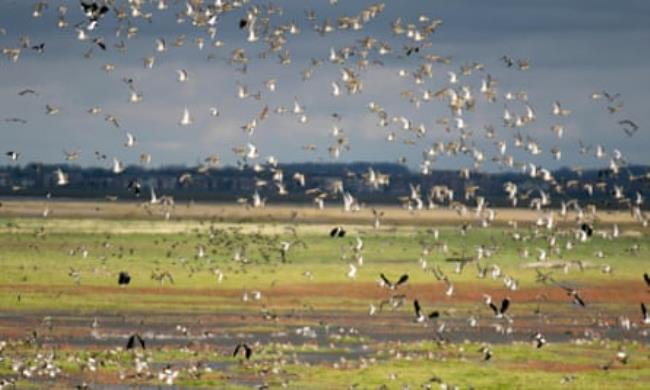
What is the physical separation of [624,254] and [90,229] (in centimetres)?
3642

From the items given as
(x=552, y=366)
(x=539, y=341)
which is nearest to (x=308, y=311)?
(x=539, y=341)

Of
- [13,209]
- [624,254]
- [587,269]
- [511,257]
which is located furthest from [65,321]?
[13,209]

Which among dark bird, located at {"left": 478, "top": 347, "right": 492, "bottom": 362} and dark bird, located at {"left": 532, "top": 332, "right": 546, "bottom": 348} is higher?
dark bird, located at {"left": 532, "top": 332, "right": 546, "bottom": 348}

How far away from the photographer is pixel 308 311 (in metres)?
66.4

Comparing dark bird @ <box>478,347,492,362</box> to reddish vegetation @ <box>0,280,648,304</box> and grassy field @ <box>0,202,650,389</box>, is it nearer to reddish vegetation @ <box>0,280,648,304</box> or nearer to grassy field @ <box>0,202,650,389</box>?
grassy field @ <box>0,202,650,389</box>

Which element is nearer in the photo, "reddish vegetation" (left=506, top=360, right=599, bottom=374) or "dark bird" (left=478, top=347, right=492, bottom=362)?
"reddish vegetation" (left=506, top=360, right=599, bottom=374)

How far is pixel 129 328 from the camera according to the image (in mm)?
58094

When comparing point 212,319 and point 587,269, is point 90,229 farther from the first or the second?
point 212,319

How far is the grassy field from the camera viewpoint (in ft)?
156

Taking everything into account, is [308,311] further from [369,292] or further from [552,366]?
[552,366]

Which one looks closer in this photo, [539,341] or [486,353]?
[486,353]

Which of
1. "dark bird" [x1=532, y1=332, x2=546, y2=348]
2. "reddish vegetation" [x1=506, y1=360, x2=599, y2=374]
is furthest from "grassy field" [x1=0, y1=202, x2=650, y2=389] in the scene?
"dark bird" [x1=532, y1=332, x2=546, y2=348]

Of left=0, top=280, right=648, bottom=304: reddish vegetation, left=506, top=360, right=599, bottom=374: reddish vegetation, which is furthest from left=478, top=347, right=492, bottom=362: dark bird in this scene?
left=0, top=280, right=648, bottom=304: reddish vegetation

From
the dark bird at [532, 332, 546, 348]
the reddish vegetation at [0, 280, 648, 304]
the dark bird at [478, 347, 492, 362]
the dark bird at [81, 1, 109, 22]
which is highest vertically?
the dark bird at [81, 1, 109, 22]
